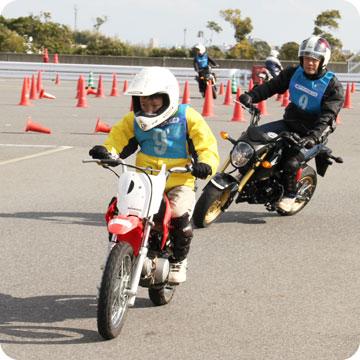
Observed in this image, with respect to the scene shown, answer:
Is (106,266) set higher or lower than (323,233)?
higher

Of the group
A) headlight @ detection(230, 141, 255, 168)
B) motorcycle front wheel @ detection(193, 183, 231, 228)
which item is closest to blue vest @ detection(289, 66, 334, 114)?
headlight @ detection(230, 141, 255, 168)

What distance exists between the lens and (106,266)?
5020 millimetres

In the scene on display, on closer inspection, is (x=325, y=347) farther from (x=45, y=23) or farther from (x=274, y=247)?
(x=45, y=23)

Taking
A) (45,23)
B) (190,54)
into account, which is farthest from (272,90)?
(45,23)

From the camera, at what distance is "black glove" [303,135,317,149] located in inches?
349

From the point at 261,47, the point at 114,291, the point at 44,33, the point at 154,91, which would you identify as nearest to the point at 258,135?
the point at 154,91

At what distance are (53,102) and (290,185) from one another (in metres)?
16.4

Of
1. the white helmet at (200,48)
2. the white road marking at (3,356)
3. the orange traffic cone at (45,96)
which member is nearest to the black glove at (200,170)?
the white road marking at (3,356)

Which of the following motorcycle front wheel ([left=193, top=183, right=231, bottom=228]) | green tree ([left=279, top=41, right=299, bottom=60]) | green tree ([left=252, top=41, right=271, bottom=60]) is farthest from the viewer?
green tree ([left=252, top=41, right=271, bottom=60])

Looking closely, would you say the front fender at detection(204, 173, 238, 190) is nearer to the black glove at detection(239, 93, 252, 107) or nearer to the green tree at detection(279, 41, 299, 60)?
the black glove at detection(239, 93, 252, 107)

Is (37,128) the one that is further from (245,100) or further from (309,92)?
(309,92)

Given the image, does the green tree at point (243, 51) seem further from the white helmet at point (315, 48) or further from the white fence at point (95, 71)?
the white helmet at point (315, 48)

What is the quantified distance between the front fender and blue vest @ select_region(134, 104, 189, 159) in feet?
8.25

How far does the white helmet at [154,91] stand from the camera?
5.65 m
